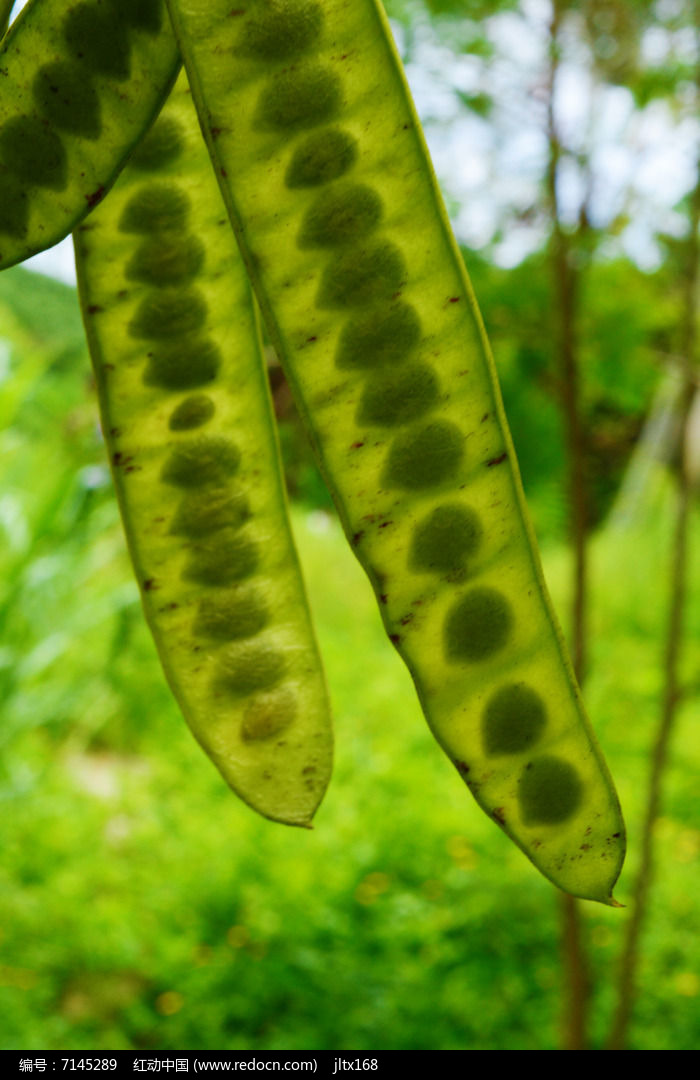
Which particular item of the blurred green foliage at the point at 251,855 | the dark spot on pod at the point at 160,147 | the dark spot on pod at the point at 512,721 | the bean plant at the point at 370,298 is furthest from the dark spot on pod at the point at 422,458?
the blurred green foliage at the point at 251,855

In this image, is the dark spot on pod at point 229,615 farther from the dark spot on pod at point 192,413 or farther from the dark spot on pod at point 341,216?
the dark spot on pod at point 341,216

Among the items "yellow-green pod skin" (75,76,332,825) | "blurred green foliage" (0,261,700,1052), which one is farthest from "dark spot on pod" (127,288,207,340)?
"blurred green foliage" (0,261,700,1052)

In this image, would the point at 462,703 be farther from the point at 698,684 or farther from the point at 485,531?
the point at 698,684

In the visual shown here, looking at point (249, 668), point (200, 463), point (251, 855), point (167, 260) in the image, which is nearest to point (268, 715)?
point (249, 668)

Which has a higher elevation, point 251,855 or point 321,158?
point 321,158

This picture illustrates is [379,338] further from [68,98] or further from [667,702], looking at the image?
[667,702]
